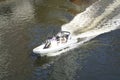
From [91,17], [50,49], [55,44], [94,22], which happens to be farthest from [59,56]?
[91,17]

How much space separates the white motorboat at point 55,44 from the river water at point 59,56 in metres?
1.03

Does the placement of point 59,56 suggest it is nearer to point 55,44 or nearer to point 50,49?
point 50,49

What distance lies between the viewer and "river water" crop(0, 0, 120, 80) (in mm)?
41062

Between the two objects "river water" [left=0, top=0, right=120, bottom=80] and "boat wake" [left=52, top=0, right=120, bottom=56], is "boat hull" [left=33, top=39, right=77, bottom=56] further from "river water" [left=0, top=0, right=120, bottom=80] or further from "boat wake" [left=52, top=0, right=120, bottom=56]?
"river water" [left=0, top=0, right=120, bottom=80]

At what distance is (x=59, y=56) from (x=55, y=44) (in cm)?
228

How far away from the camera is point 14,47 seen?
1983 inches

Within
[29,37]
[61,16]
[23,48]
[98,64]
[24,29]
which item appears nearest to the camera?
[98,64]

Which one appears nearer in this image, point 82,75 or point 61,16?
point 82,75

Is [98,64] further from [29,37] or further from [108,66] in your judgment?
[29,37]

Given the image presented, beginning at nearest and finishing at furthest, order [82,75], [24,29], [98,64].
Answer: [82,75] → [98,64] → [24,29]

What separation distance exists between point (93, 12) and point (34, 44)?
1622 centimetres

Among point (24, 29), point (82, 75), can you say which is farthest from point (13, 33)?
point (82, 75)

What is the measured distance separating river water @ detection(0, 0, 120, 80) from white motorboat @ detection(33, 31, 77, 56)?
1027 millimetres

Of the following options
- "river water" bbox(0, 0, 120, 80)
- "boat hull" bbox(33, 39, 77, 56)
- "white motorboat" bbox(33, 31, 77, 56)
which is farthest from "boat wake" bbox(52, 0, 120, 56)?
"white motorboat" bbox(33, 31, 77, 56)
